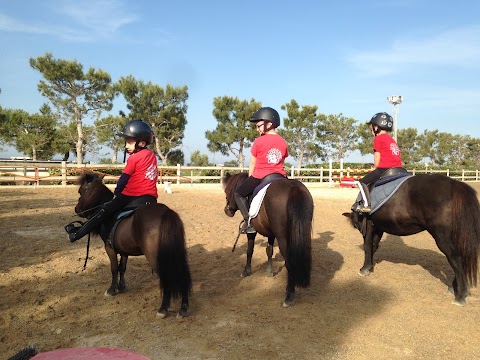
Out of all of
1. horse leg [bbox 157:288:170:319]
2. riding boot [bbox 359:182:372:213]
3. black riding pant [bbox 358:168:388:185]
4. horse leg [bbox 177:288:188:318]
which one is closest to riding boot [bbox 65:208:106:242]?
horse leg [bbox 157:288:170:319]

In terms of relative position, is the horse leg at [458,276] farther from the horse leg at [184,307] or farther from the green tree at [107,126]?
the green tree at [107,126]

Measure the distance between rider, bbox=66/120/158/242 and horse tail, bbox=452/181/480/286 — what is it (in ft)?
13.1

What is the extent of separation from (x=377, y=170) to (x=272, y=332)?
3397mm

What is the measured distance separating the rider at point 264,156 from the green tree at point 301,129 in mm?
37163

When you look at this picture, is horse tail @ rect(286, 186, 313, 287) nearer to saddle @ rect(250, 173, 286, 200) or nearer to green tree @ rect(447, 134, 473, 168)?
saddle @ rect(250, 173, 286, 200)

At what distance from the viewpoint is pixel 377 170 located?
232 inches

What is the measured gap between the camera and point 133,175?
4.63 meters

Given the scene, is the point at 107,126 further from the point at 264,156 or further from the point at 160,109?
the point at 264,156

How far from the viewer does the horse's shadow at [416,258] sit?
20.5 feet

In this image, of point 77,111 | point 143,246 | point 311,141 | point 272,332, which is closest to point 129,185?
point 143,246

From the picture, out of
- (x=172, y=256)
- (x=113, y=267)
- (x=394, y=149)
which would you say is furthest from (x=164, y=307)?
(x=394, y=149)

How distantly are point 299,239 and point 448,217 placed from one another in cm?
202

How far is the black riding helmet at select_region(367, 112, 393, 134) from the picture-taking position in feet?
19.7

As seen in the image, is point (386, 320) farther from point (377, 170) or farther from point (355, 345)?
point (377, 170)
